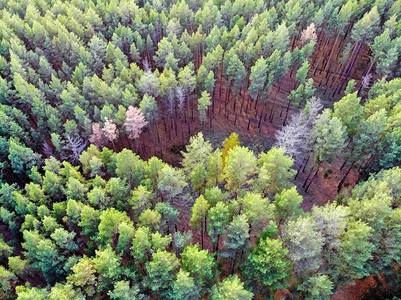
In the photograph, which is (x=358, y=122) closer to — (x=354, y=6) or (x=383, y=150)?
(x=383, y=150)

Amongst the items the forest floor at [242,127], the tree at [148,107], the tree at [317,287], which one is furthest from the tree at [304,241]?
the tree at [148,107]

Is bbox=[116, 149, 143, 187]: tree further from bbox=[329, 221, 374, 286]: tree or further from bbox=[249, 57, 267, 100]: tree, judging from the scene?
bbox=[249, 57, 267, 100]: tree

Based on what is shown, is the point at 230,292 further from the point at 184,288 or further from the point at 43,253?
the point at 43,253

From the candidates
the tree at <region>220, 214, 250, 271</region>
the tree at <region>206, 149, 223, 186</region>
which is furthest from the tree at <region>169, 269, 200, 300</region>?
the tree at <region>206, 149, 223, 186</region>

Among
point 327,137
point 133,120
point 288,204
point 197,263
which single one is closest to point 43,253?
point 197,263

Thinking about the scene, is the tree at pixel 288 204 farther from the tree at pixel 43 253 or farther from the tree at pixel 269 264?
the tree at pixel 43 253

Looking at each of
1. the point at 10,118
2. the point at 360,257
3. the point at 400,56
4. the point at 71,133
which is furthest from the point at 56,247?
the point at 400,56
